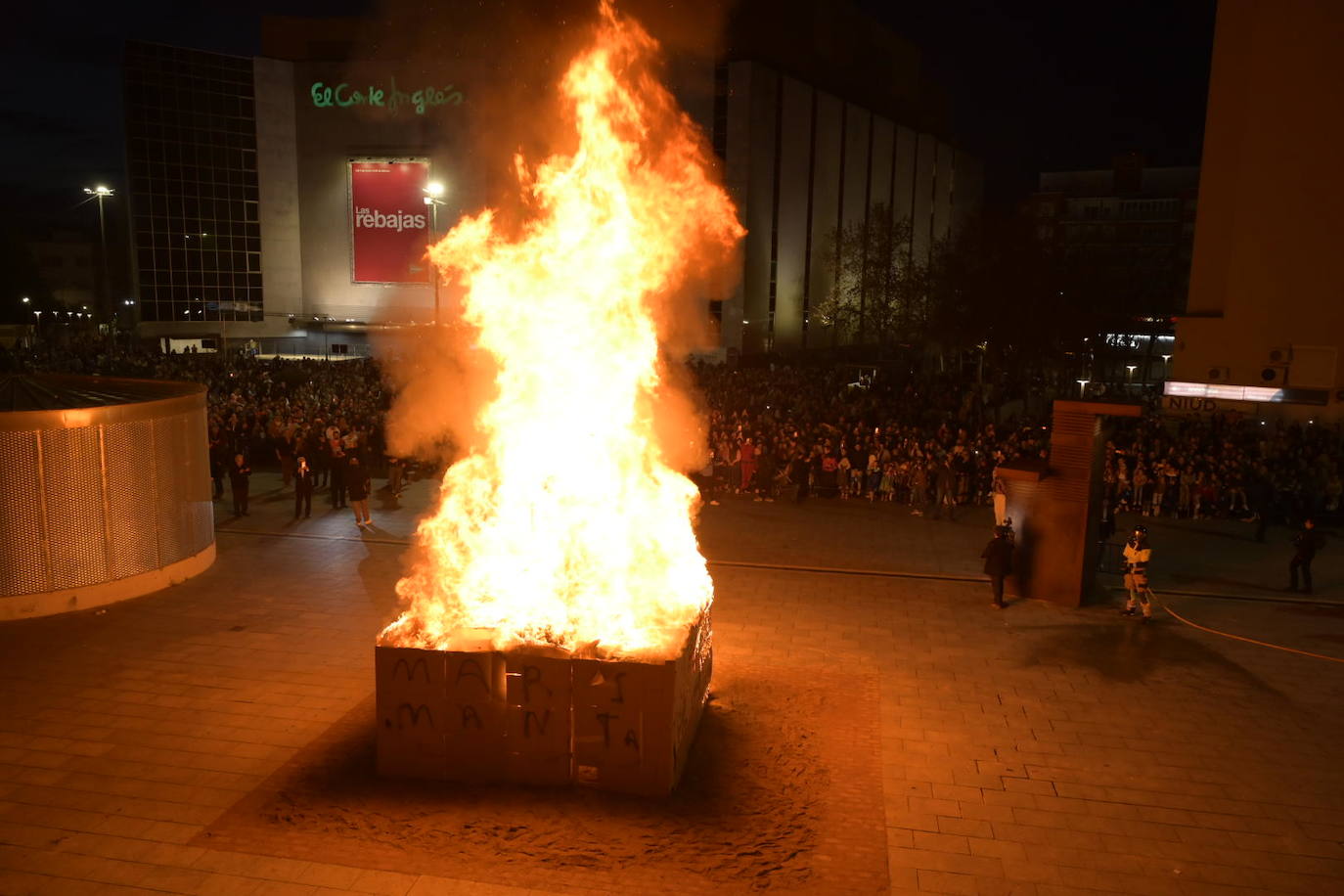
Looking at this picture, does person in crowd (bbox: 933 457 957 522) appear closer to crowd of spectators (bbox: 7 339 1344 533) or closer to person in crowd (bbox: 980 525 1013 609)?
crowd of spectators (bbox: 7 339 1344 533)

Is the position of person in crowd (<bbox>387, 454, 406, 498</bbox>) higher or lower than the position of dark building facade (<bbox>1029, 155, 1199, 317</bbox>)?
lower

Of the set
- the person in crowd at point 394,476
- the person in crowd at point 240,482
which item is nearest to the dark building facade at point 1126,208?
the person in crowd at point 394,476

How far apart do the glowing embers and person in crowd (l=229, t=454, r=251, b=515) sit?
38.2 ft

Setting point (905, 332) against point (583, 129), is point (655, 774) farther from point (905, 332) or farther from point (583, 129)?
point (905, 332)

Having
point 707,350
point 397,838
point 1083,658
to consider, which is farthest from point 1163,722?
point 707,350

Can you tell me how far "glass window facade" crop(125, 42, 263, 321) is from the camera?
51031 millimetres

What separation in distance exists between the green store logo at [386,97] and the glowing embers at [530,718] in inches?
1904

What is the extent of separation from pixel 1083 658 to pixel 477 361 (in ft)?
53.8

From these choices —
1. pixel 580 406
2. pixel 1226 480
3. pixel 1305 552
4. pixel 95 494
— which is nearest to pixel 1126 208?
pixel 1226 480

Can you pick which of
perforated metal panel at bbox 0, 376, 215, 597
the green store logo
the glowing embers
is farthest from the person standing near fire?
the green store logo

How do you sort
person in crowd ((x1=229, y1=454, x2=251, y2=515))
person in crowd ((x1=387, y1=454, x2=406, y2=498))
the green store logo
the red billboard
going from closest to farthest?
person in crowd ((x1=229, y1=454, x2=251, y2=515)) → person in crowd ((x1=387, y1=454, x2=406, y2=498)) → the green store logo → the red billboard

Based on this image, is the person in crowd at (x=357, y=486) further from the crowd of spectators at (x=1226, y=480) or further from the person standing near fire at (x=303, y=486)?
the crowd of spectators at (x=1226, y=480)

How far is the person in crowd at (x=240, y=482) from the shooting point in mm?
17891

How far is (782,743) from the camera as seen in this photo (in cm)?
877
